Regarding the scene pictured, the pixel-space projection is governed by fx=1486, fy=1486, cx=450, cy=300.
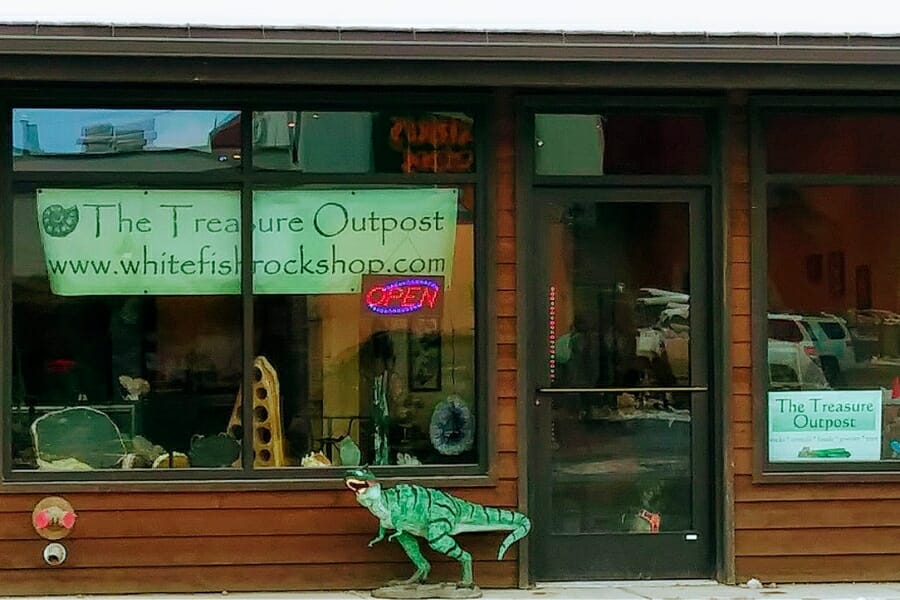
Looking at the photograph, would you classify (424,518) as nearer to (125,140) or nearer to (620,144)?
(620,144)

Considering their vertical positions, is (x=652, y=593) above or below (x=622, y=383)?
below

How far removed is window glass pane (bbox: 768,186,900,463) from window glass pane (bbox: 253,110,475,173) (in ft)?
6.31

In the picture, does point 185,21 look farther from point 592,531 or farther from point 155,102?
point 592,531

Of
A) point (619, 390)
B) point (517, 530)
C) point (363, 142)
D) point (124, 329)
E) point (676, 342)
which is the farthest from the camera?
point (676, 342)

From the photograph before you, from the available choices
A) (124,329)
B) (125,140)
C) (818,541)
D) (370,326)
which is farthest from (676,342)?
(125,140)

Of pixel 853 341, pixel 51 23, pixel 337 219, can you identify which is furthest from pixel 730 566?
pixel 51 23

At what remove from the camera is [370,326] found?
27.9 ft

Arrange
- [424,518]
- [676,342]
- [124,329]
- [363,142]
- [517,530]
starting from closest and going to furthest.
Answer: [424,518], [517,530], [124,329], [363,142], [676,342]

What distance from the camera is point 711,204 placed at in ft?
28.3

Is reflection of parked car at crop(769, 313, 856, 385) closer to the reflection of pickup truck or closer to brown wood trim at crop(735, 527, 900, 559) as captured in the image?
the reflection of pickup truck

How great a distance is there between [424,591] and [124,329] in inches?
87.3

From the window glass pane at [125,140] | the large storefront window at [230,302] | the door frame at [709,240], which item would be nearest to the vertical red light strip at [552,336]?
the door frame at [709,240]

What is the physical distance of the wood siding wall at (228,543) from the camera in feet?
26.7

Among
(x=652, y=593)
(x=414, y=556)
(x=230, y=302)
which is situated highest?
(x=230, y=302)
